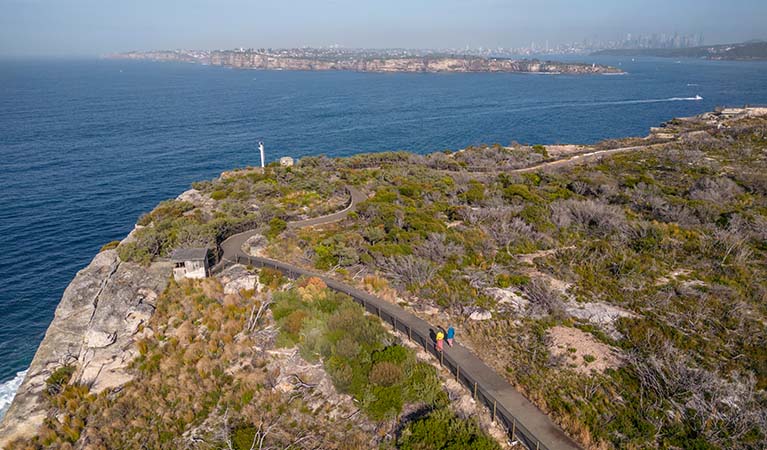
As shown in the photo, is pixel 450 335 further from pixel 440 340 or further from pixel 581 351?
pixel 581 351

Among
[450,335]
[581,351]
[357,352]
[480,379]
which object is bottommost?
[581,351]

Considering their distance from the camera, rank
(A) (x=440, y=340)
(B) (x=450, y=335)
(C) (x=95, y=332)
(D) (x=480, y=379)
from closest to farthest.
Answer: (D) (x=480, y=379)
(A) (x=440, y=340)
(B) (x=450, y=335)
(C) (x=95, y=332)

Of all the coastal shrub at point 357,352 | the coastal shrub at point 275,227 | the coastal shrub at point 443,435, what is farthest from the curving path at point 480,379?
the coastal shrub at point 275,227

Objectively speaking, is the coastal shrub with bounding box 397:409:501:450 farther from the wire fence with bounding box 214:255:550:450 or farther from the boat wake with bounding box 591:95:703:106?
the boat wake with bounding box 591:95:703:106

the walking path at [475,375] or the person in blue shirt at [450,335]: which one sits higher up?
the person in blue shirt at [450,335]

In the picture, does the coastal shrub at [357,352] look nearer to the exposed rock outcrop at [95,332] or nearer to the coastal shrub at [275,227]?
the exposed rock outcrop at [95,332]

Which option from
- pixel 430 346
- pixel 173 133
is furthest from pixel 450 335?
pixel 173 133

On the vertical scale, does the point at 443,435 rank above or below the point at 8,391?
above
